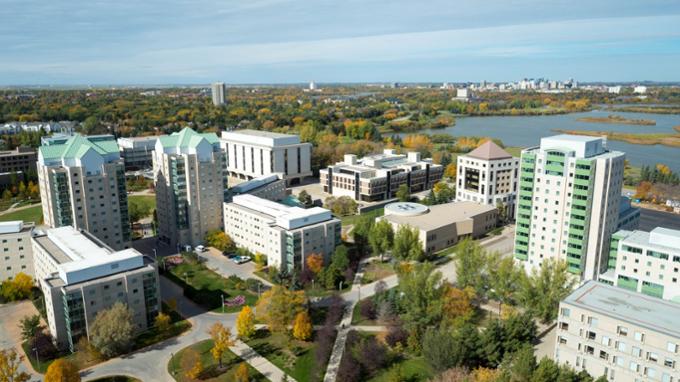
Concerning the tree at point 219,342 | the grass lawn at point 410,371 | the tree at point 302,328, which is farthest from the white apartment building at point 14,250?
the grass lawn at point 410,371

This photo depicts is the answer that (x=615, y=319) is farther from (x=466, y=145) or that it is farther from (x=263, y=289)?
(x=466, y=145)

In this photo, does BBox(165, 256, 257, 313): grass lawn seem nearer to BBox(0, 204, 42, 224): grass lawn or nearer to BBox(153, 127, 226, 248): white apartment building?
BBox(153, 127, 226, 248): white apartment building

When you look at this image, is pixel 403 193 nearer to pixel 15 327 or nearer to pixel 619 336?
pixel 619 336

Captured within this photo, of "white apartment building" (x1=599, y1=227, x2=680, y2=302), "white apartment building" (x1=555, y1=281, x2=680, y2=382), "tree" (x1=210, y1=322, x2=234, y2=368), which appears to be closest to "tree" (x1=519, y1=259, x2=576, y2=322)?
"white apartment building" (x1=599, y1=227, x2=680, y2=302)

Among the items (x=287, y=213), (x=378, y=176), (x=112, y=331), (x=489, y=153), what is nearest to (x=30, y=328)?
(x=112, y=331)

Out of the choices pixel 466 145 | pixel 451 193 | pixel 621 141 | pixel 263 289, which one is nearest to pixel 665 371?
pixel 263 289
